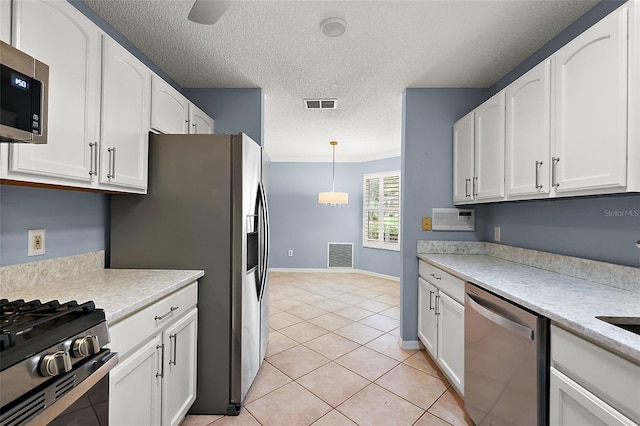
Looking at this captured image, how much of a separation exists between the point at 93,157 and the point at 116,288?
0.66 m

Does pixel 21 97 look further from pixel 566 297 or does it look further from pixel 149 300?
pixel 566 297

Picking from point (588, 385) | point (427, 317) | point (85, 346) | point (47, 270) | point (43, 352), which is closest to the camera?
point (43, 352)

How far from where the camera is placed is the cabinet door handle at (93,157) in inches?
54.2

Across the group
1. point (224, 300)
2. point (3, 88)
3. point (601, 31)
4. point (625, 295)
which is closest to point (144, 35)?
point (3, 88)

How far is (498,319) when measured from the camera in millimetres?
1425

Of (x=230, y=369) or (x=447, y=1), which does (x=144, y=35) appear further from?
(x=230, y=369)

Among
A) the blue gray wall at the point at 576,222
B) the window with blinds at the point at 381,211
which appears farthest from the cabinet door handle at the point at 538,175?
the window with blinds at the point at 381,211

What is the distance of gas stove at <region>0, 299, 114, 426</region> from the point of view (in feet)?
2.22

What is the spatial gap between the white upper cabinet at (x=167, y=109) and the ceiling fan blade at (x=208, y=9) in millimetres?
726

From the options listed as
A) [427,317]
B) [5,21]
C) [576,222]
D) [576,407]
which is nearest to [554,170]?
[576,222]

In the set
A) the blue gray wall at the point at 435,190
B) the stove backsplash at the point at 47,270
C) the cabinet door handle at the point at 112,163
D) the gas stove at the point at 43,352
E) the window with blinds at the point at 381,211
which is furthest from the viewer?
the window with blinds at the point at 381,211

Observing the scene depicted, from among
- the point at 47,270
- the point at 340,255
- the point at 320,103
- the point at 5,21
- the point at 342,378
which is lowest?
the point at 342,378

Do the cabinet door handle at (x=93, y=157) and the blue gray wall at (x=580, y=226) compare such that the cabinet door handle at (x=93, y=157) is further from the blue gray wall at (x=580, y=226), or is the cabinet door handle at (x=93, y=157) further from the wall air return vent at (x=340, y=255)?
the wall air return vent at (x=340, y=255)

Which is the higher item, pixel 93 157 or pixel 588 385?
pixel 93 157
